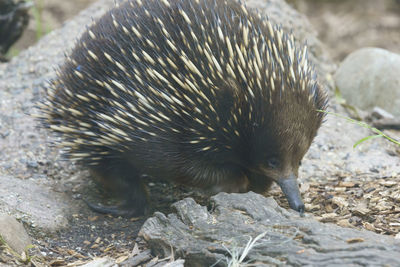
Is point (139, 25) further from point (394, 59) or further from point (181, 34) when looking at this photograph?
point (394, 59)

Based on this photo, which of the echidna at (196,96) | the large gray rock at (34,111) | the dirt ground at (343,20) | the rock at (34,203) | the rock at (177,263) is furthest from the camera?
the dirt ground at (343,20)

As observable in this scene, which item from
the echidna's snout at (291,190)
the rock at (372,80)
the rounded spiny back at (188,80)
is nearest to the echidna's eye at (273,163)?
the echidna's snout at (291,190)

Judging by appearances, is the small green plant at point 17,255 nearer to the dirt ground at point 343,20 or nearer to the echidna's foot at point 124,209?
the echidna's foot at point 124,209


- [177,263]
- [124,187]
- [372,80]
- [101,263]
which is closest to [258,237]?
[177,263]

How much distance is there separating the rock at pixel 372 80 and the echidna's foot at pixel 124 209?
13.7 feet

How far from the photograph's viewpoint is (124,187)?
17.3 feet

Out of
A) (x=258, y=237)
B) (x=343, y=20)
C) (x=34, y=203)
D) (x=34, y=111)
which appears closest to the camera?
(x=258, y=237)

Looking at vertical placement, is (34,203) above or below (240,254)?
above

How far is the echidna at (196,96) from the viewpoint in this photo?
4320 mm

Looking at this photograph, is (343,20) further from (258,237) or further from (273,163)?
(258,237)

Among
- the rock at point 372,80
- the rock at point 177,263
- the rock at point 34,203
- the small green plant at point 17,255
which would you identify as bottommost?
the small green plant at point 17,255

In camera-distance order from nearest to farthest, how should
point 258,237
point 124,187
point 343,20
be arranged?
point 258,237 → point 124,187 → point 343,20

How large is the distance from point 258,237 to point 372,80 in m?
5.15

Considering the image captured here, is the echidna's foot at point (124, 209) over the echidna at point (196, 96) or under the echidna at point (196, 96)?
under
